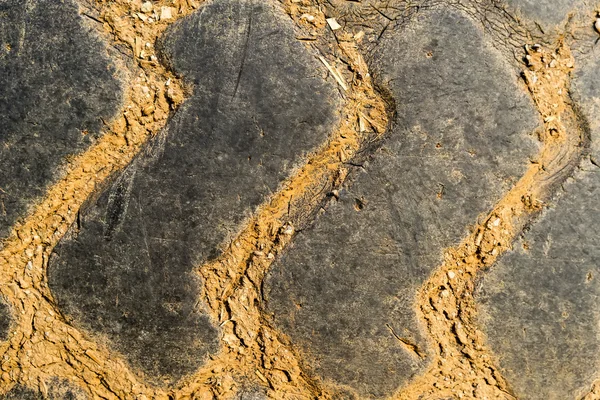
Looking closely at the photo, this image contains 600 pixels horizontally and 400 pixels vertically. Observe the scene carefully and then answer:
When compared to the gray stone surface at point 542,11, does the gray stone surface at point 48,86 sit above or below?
below

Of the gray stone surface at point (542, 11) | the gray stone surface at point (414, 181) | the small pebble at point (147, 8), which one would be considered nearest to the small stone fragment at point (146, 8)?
the small pebble at point (147, 8)

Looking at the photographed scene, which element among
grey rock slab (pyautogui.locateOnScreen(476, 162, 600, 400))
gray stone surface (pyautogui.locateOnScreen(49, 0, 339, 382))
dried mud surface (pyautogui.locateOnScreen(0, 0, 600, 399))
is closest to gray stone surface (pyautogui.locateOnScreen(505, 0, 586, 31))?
dried mud surface (pyautogui.locateOnScreen(0, 0, 600, 399))

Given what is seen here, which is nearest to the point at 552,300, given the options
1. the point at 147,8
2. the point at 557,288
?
the point at 557,288

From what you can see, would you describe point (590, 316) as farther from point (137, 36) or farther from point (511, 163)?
point (137, 36)

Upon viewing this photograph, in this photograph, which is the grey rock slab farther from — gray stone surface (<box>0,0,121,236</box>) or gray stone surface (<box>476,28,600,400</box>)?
gray stone surface (<box>0,0,121,236</box>)

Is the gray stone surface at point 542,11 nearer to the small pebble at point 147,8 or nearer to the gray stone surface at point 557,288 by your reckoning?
the gray stone surface at point 557,288

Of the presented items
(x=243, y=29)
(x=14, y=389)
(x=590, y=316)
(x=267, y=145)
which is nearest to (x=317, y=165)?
(x=267, y=145)
